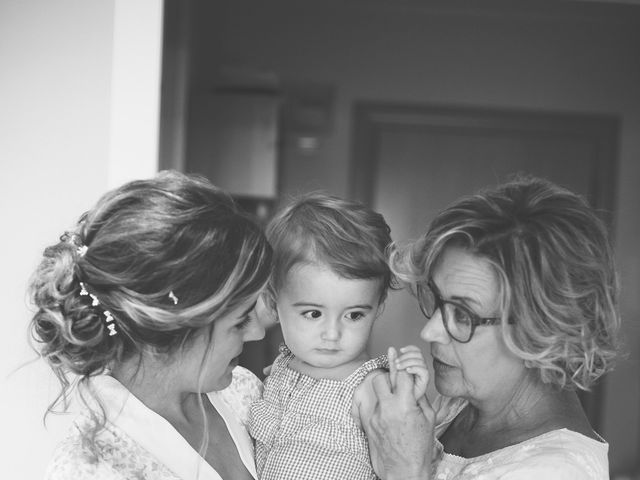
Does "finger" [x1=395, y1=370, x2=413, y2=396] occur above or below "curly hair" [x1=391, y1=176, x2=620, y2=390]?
below

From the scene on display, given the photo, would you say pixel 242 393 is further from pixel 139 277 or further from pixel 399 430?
pixel 139 277

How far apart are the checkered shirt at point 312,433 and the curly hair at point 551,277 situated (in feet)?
1.27

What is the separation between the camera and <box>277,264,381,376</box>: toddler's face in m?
1.79

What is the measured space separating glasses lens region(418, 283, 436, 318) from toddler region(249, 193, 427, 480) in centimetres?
8

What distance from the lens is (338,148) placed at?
199 inches

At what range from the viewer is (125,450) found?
4.88ft

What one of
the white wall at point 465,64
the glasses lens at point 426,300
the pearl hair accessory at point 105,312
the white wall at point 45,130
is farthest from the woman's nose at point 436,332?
the white wall at point 465,64

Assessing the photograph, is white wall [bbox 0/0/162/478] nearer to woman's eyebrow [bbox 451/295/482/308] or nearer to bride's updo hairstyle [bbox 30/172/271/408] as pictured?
bride's updo hairstyle [bbox 30/172/271/408]

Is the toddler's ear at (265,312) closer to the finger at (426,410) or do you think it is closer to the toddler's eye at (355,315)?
the toddler's eye at (355,315)

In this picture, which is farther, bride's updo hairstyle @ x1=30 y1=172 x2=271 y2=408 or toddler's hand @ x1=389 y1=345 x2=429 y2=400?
toddler's hand @ x1=389 y1=345 x2=429 y2=400

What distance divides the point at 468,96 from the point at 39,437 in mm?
3471

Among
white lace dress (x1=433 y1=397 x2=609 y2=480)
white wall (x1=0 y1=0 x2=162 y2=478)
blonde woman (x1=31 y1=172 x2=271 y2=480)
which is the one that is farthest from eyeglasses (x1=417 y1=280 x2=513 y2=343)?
white wall (x1=0 y1=0 x2=162 y2=478)

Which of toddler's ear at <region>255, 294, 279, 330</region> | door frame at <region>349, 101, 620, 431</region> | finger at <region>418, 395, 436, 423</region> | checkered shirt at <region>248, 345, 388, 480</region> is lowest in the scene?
checkered shirt at <region>248, 345, 388, 480</region>

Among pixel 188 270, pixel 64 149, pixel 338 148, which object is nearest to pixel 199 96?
pixel 338 148
